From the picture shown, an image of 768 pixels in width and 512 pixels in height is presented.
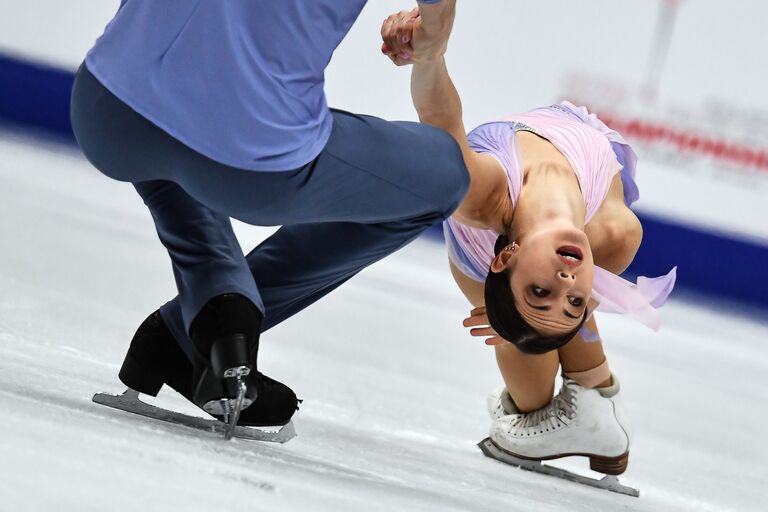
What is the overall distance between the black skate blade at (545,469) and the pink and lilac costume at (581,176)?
337 mm

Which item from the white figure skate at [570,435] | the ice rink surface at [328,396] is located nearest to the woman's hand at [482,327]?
the ice rink surface at [328,396]

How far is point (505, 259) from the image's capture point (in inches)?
71.9

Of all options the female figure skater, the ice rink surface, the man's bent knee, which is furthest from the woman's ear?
the ice rink surface

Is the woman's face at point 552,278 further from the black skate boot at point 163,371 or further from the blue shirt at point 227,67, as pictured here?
the blue shirt at point 227,67

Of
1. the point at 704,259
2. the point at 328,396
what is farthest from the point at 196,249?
the point at 704,259

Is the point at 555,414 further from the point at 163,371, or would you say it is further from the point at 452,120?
the point at 163,371

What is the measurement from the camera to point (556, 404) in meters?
2.23

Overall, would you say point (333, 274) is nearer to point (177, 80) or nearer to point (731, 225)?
point (177, 80)

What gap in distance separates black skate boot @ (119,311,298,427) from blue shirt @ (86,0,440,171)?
0.46 meters

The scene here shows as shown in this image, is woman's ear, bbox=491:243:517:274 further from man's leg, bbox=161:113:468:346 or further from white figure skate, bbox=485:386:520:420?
white figure skate, bbox=485:386:520:420

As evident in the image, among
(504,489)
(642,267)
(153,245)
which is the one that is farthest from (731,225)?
(504,489)

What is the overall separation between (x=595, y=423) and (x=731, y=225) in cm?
302

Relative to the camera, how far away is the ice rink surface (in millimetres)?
1186

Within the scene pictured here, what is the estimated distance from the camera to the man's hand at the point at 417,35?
1.54 m
